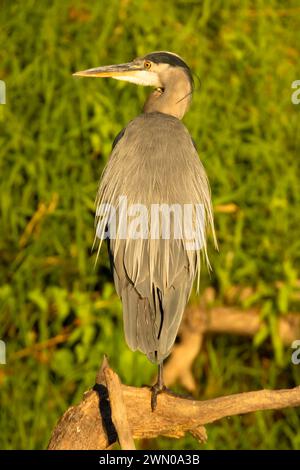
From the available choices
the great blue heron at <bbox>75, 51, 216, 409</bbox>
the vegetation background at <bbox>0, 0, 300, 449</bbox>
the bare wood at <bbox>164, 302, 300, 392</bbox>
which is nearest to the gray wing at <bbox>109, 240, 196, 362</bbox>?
the great blue heron at <bbox>75, 51, 216, 409</bbox>

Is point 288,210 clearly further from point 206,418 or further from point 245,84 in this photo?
point 206,418

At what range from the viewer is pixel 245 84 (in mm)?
4492

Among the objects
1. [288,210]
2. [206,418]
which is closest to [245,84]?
[288,210]

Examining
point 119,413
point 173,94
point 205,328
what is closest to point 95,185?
point 205,328

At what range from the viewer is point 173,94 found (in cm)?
346

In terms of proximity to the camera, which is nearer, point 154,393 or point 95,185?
point 154,393

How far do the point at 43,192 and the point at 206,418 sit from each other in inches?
61.7

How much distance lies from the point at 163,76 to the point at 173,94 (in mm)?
58

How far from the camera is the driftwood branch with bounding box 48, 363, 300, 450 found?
9.23 ft

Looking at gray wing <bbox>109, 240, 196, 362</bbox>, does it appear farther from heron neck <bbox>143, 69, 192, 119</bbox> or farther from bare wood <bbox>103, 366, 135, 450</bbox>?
heron neck <bbox>143, 69, 192, 119</bbox>

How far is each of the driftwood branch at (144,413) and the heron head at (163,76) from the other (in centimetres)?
91

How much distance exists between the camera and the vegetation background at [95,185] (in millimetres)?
4281

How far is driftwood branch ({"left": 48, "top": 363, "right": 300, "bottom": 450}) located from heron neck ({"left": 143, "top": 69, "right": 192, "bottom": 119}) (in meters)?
0.89

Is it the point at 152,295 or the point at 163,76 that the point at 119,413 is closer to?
the point at 152,295
